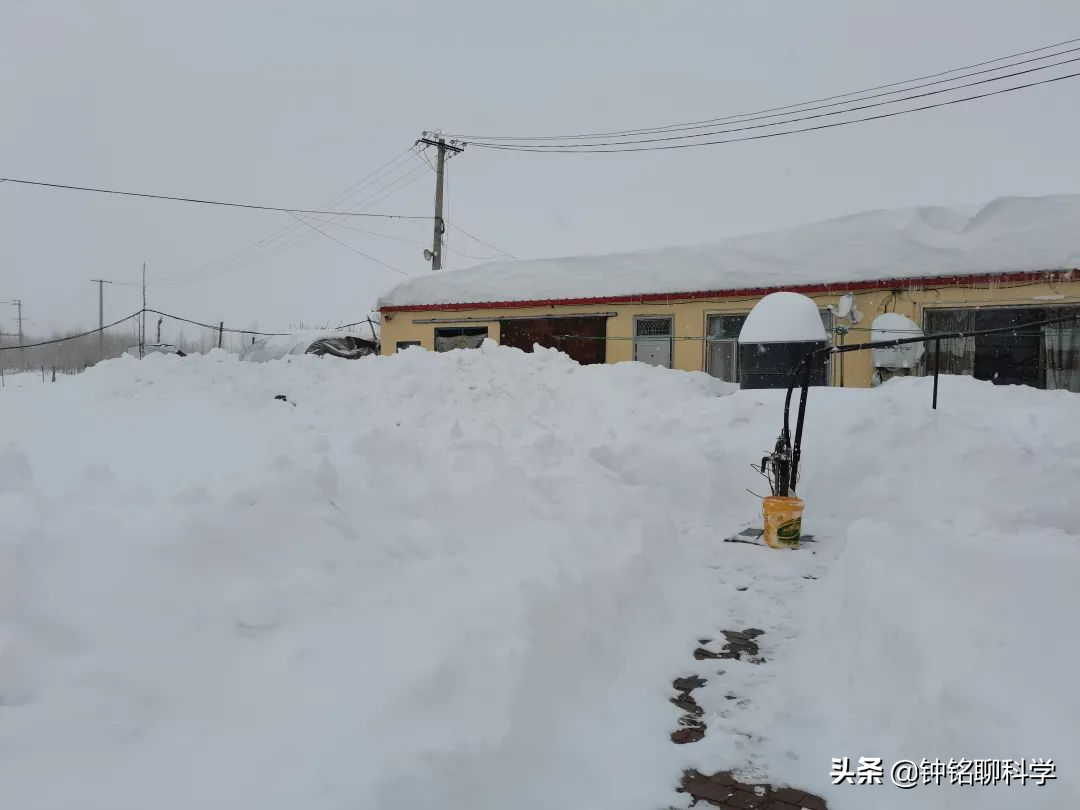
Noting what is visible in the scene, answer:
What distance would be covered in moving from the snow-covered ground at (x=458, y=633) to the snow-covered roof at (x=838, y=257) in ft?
24.0

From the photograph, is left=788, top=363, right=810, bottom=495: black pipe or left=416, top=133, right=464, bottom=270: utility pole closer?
left=788, top=363, right=810, bottom=495: black pipe

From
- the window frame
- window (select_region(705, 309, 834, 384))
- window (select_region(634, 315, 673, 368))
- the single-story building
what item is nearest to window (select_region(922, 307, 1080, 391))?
the single-story building

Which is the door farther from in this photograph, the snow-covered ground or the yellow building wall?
the snow-covered ground

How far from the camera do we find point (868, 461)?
8.05 m

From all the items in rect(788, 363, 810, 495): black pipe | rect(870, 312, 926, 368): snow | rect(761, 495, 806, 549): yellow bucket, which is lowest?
rect(761, 495, 806, 549): yellow bucket

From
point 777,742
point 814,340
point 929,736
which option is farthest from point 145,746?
point 814,340

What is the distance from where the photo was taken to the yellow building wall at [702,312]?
12609 mm

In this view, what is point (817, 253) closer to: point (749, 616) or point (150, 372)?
point (749, 616)

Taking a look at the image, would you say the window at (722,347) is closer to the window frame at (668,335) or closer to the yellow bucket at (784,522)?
the window frame at (668,335)

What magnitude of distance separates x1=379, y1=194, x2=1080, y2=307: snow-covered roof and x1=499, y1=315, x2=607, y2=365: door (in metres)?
0.66

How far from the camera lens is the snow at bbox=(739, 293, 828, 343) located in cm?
1187

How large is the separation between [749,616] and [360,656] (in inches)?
116

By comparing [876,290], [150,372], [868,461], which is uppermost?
[876,290]

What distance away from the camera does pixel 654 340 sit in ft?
53.5
